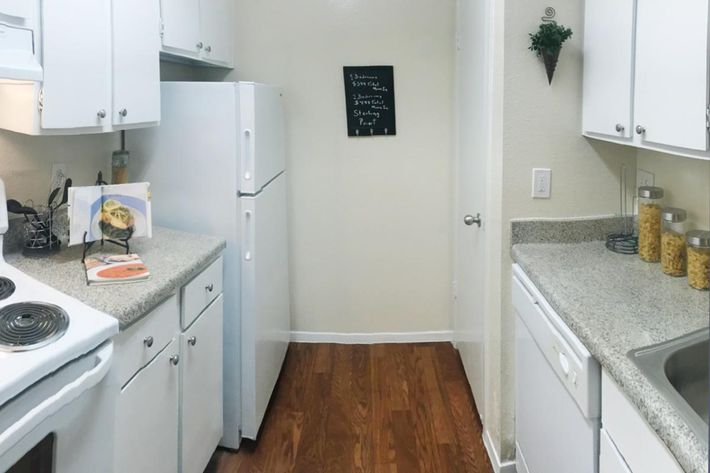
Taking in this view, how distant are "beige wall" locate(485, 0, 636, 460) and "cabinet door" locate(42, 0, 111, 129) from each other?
1385 mm

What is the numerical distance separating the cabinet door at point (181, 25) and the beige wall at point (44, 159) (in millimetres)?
479

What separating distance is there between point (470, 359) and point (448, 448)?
1.69 feet

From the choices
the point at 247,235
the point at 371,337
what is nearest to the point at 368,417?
the point at 371,337

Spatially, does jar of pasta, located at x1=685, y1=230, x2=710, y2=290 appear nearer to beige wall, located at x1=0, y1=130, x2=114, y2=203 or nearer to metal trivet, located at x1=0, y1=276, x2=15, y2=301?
metal trivet, located at x1=0, y1=276, x2=15, y2=301

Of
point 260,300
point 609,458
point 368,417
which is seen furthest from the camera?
point 368,417

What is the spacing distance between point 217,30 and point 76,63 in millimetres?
1324

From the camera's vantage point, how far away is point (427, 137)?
11.2ft

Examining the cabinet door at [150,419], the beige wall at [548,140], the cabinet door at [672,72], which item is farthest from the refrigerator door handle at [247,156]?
the cabinet door at [672,72]

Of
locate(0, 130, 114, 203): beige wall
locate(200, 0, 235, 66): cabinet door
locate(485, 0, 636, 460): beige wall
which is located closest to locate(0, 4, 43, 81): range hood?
locate(0, 130, 114, 203): beige wall

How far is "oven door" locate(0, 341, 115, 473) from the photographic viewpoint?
1110 millimetres

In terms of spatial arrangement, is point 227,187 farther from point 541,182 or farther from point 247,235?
point 541,182

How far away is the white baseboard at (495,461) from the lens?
228cm

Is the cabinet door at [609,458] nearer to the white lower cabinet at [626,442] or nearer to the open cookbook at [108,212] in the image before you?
the white lower cabinet at [626,442]

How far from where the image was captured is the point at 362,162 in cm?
347
